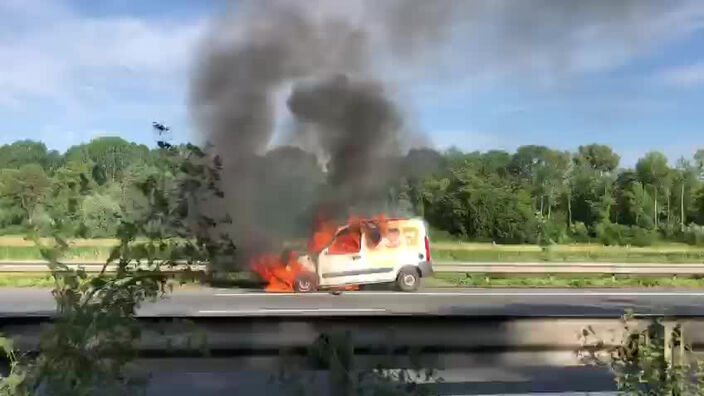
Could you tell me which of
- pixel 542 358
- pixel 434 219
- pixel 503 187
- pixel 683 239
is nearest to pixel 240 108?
pixel 434 219

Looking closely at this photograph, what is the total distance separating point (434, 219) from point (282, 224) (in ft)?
11.4

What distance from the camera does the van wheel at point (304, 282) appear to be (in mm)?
12188

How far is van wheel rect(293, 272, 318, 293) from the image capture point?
40.0 ft

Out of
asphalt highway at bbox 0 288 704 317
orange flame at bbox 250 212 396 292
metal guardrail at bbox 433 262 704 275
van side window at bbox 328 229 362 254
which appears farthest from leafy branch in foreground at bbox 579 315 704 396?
metal guardrail at bbox 433 262 704 275

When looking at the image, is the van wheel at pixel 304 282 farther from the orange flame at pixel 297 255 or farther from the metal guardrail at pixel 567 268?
the metal guardrail at pixel 567 268

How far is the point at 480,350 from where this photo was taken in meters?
4.73

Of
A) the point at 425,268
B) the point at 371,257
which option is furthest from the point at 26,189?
the point at 425,268

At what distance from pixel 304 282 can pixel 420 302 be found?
2.28m

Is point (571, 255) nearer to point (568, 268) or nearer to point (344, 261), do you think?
point (568, 268)

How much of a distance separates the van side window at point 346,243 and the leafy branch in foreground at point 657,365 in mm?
7914

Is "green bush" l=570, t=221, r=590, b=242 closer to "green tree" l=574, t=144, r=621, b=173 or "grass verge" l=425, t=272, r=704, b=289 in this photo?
"grass verge" l=425, t=272, r=704, b=289

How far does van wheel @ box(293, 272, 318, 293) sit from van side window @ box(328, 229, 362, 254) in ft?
2.27

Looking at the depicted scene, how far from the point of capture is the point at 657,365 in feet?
11.6

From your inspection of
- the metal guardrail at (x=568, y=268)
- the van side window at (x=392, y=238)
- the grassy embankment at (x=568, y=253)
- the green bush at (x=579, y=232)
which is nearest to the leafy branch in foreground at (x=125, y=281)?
the van side window at (x=392, y=238)
